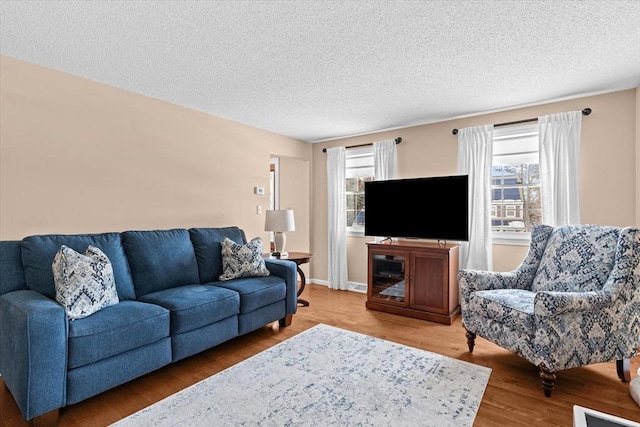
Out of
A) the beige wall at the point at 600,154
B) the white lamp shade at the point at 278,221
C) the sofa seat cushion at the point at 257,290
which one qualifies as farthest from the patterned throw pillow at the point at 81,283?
the beige wall at the point at 600,154

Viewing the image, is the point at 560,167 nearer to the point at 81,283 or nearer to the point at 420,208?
the point at 420,208

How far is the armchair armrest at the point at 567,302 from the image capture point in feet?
6.79

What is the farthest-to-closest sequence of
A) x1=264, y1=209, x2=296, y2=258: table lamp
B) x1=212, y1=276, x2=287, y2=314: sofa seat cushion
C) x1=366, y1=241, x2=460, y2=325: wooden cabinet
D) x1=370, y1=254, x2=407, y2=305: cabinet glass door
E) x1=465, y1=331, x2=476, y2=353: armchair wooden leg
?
x1=264, y1=209, x2=296, y2=258: table lamp
x1=370, y1=254, x2=407, y2=305: cabinet glass door
x1=366, y1=241, x2=460, y2=325: wooden cabinet
x1=212, y1=276, x2=287, y2=314: sofa seat cushion
x1=465, y1=331, x2=476, y2=353: armchair wooden leg

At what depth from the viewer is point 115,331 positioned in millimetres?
2061

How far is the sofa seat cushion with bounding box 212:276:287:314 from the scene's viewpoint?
2938 mm

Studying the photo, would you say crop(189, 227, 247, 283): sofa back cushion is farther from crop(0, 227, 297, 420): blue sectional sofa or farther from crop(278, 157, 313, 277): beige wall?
crop(278, 157, 313, 277): beige wall

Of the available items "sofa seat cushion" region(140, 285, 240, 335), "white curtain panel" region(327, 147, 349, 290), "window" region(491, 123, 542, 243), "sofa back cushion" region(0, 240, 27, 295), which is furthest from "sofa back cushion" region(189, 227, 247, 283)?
"window" region(491, 123, 542, 243)

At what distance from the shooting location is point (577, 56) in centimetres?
250

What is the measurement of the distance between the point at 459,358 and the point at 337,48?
2.63m

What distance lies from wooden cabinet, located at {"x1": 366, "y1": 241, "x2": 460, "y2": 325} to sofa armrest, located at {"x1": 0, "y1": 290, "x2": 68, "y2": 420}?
3114 mm

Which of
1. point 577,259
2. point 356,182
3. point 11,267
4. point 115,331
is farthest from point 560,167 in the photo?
point 11,267

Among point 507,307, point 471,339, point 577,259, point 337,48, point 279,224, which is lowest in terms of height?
point 471,339

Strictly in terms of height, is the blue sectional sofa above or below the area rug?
above

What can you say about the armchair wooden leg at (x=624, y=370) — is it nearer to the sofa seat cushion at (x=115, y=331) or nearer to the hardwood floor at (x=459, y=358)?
the hardwood floor at (x=459, y=358)
